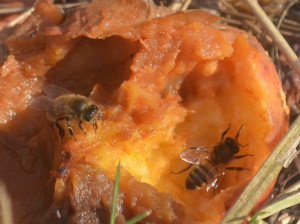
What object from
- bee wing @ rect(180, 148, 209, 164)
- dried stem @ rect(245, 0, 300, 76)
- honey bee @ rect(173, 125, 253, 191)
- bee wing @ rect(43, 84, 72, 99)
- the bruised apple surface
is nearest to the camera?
the bruised apple surface

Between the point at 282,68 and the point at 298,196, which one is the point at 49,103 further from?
the point at 282,68

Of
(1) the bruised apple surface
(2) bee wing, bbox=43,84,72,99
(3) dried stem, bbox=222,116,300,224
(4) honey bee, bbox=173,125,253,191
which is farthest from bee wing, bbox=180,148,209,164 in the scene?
(2) bee wing, bbox=43,84,72,99

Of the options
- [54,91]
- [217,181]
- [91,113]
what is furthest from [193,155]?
[54,91]

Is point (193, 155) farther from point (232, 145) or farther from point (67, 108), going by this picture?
point (67, 108)

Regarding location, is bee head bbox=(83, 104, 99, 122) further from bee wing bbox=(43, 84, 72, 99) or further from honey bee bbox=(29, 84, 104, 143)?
bee wing bbox=(43, 84, 72, 99)

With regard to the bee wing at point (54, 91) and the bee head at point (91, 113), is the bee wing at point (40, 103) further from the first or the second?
the bee head at point (91, 113)
